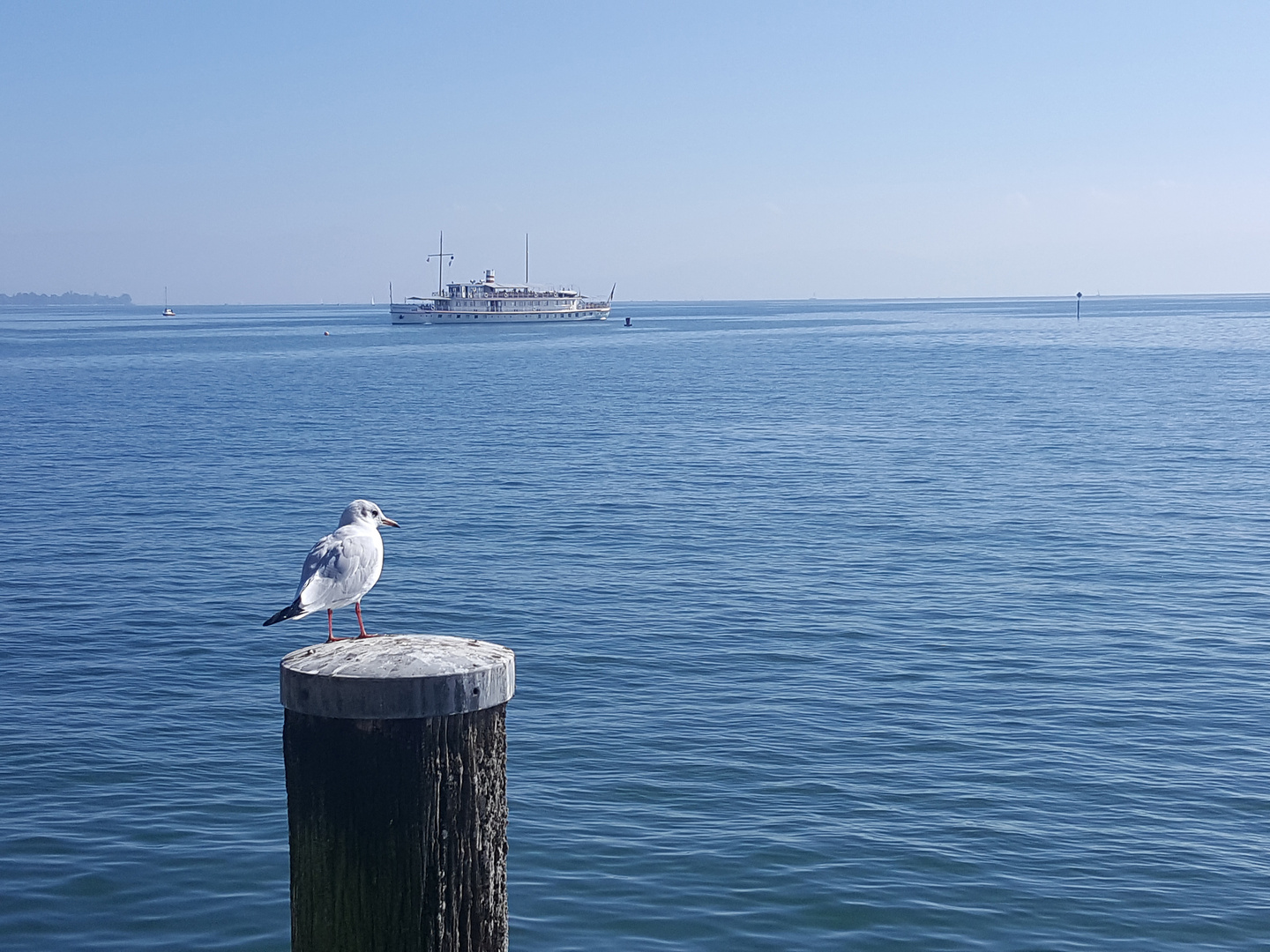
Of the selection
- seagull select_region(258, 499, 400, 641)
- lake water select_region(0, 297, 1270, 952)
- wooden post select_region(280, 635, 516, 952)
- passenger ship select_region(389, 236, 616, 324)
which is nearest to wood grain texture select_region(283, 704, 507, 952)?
wooden post select_region(280, 635, 516, 952)

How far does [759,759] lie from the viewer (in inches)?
450

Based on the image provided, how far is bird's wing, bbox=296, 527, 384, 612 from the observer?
7.68 metres

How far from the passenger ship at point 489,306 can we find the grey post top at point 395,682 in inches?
6059

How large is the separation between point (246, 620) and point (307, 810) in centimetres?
1374

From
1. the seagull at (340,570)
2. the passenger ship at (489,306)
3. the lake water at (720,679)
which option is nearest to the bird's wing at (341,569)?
the seagull at (340,570)

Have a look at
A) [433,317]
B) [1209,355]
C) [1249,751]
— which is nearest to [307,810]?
[1249,751]

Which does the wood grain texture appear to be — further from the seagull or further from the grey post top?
the seagull

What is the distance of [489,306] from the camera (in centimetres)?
15588

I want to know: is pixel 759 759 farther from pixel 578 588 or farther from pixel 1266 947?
pixel 578 588

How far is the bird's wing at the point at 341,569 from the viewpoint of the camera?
7680 mm

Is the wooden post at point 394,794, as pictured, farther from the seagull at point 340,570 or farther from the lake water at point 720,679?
the lake water at point 720,679

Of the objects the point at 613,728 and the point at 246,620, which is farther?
the point at 246,620

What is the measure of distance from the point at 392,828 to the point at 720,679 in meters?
10.6

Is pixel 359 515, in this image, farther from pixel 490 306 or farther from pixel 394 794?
pixel 490 306
